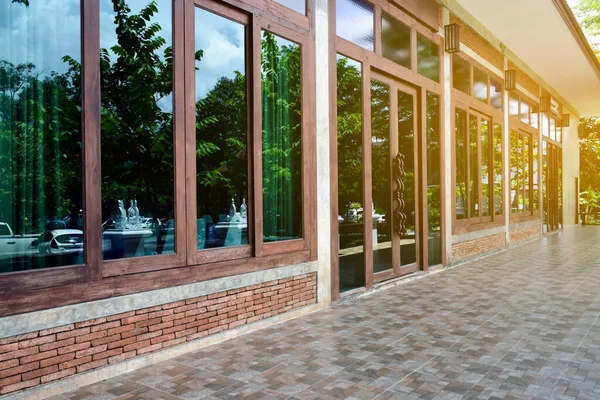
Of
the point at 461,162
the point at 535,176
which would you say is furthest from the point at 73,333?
the point at 535,176

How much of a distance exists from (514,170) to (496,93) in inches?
89.0

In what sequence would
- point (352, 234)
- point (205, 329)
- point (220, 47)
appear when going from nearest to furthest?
point (205, 329) → point (220, 47) → point (352, 234)

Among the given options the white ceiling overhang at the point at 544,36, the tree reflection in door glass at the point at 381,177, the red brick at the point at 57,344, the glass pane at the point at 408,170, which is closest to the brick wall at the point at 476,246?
the glass pane at the point at 408,170

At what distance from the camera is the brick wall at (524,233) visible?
491 inches

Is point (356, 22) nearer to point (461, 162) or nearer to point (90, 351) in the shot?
point (461, 162)

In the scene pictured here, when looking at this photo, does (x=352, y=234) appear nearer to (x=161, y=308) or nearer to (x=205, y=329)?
(x=205, y=329)

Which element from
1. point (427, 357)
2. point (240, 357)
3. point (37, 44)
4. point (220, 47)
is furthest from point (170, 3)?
point (427, 357)

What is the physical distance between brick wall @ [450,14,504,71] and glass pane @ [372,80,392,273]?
322cm

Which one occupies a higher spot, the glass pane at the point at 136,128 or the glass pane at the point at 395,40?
the glass pane at the point at 395,40

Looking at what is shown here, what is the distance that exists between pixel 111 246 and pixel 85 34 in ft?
4.71

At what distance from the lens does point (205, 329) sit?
4.26 meters

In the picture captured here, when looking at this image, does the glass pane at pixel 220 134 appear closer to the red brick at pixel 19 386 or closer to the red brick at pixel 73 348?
the red brick at pixel 73 348

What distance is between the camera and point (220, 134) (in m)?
4.59

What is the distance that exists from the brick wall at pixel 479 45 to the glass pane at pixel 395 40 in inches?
83.7
